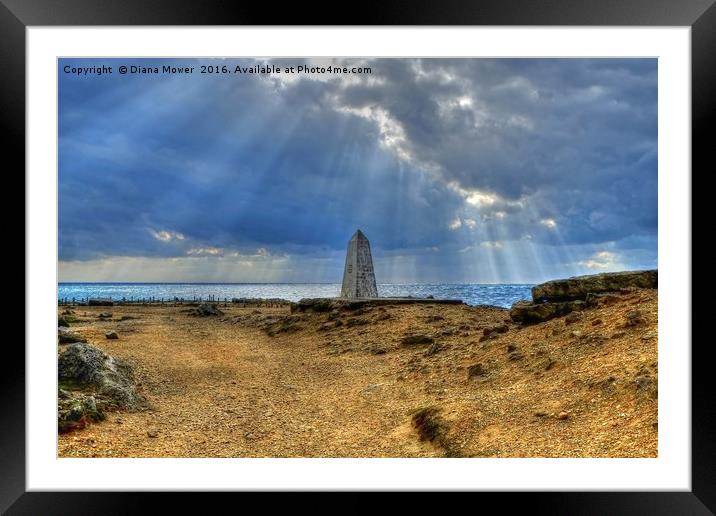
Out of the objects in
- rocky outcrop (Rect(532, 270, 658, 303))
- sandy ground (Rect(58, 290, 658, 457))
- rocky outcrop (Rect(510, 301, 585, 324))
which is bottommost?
sandy ground (Rect(58, 290, 658, 457))

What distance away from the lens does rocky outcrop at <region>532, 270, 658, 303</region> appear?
405 inches

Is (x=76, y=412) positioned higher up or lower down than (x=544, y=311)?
lower down

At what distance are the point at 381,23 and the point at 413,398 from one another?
567 centimetres

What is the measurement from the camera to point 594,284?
34.3ft

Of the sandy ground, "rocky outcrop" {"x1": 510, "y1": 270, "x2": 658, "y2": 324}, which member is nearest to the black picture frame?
the sandy ground

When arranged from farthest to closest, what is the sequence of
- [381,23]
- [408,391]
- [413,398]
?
[408,391], [413,398], [381,23]

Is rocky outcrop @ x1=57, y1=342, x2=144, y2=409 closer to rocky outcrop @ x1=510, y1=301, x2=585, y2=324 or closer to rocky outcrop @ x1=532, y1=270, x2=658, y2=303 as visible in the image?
rocky outcrop @ x1=510, y1=301, x2=585, y2=324

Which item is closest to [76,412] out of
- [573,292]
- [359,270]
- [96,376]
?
[96,376]

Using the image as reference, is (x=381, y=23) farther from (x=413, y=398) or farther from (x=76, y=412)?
(x=76, y=412)

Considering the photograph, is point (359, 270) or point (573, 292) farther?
point (359, 270)

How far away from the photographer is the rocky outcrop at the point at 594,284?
10.3 meters

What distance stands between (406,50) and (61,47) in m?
3.52

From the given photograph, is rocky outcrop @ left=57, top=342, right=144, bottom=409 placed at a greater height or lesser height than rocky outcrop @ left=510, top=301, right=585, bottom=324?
lesser

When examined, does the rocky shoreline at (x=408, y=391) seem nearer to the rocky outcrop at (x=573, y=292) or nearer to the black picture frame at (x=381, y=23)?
the rocky outcrop at (x=573, y=292)
